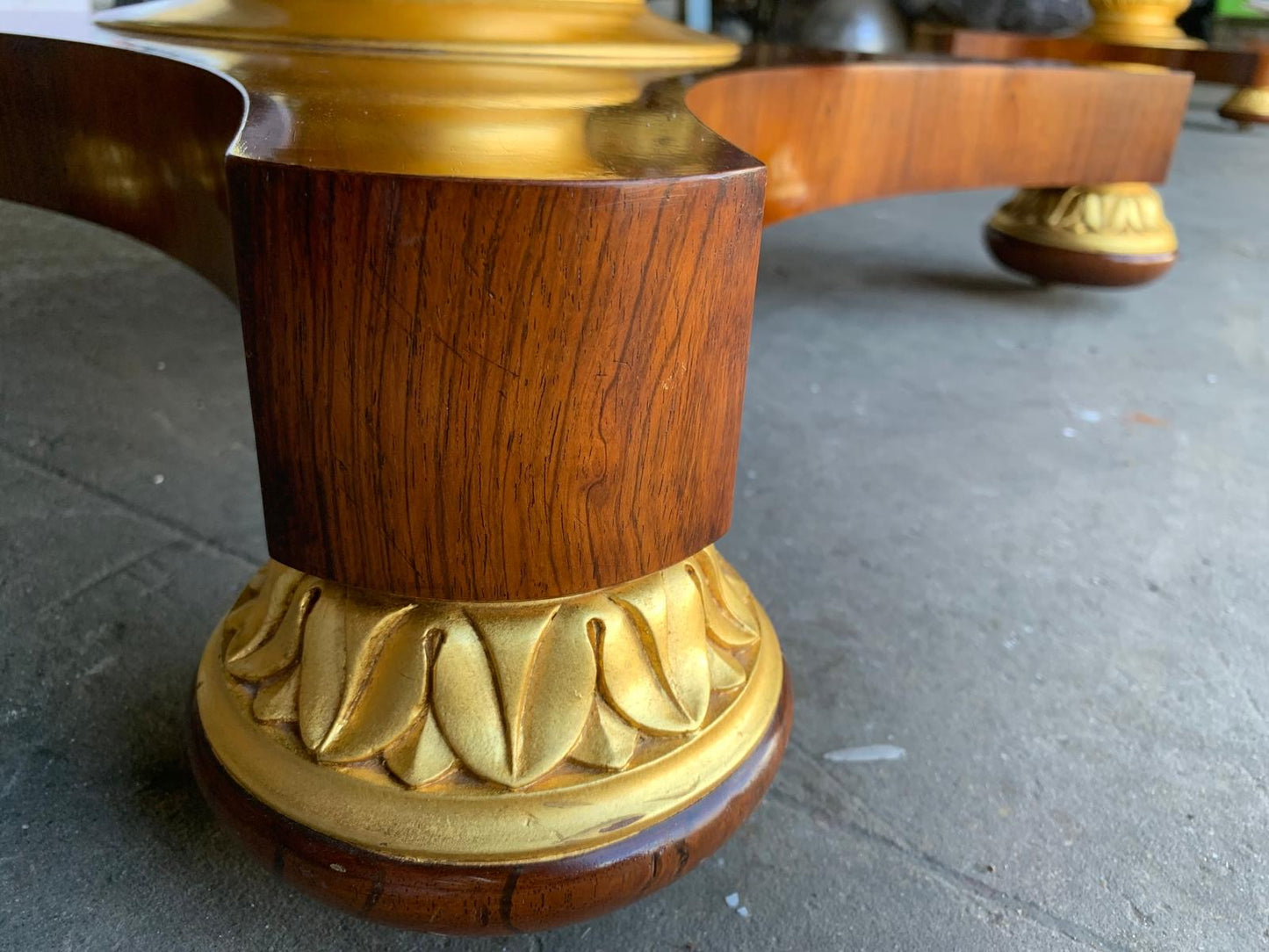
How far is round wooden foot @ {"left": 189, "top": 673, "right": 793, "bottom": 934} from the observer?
0.45 m

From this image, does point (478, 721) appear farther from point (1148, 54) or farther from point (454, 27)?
point (1148, 54)

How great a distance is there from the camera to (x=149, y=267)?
1.69 meters

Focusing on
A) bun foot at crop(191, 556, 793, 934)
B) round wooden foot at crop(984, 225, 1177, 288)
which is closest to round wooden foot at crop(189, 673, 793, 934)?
bun foot at crop(191, 556, 793, 934)

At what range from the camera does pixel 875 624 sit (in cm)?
87

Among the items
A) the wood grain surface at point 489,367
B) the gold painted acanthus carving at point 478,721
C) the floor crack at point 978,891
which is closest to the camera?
the wood grain surface at point 489,367

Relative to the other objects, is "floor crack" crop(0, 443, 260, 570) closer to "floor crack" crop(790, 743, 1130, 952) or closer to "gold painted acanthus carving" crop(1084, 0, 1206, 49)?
"floor crack" crop(790, 743, 1130, 952)

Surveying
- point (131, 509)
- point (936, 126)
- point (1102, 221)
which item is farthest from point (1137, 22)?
point (131, 509)

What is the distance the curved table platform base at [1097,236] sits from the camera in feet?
5.18

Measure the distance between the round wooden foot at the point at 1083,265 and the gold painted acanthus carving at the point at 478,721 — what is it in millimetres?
1329

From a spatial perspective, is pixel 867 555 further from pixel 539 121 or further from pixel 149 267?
pixel 149 267

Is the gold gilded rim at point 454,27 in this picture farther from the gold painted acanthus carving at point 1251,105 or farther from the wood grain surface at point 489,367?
the gold painted acanthus carving at point 1251,105

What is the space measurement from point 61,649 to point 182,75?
0.45 metres

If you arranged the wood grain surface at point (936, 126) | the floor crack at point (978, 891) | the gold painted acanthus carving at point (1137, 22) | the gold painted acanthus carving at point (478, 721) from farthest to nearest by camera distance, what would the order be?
the gold painted acanthus carving at point (1137, 22)
the wood grain surface at point (936, 126)
the floor crack at point (978, 891)
the gold painted acanthus carving at point (478, 721)

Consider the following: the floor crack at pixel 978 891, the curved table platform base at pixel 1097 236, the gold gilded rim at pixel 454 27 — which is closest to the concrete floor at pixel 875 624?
the floor crack at pixel 978 891
